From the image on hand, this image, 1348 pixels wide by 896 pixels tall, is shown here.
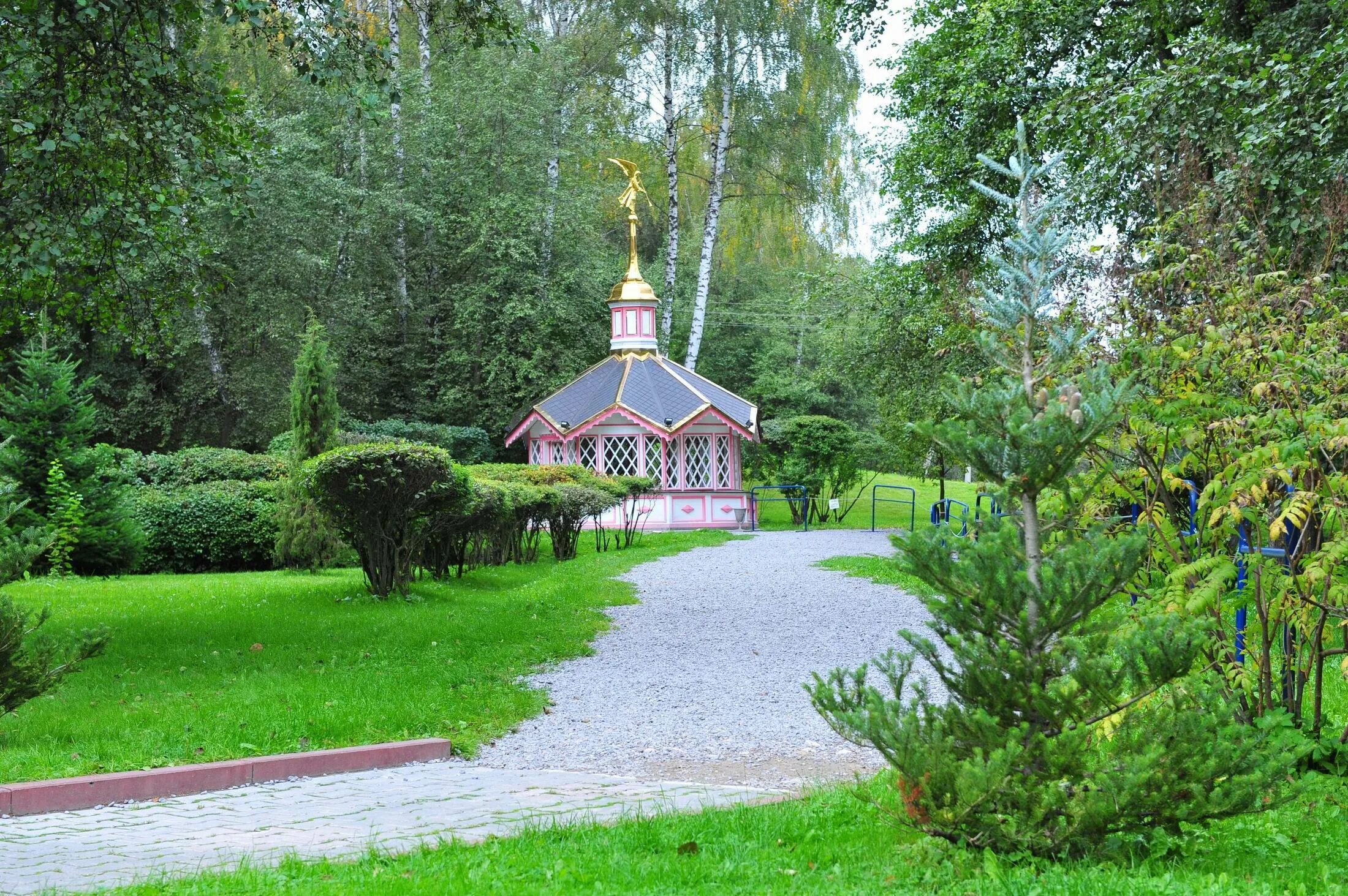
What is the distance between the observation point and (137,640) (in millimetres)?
10609

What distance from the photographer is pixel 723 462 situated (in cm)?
3038

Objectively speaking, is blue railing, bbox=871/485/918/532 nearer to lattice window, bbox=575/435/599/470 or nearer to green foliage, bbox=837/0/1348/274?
green foliage, bbox=837/0/1348/274

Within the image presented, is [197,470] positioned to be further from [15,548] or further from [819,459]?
[15,548]

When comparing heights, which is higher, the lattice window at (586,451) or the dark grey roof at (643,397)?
the dark grey roof at (643,397)

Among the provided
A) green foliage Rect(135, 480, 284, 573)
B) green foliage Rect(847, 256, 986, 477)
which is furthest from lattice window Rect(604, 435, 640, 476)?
green foliage Rect(135, 480, 284, 573)

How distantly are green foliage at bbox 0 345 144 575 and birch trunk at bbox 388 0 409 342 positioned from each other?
1450 cm

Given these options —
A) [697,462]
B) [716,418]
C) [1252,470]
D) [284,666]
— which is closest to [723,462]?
[697,462]

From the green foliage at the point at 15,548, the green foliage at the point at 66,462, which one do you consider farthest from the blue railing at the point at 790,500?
the green foliage at the point at 15,548

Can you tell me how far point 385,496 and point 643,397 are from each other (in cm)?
1681

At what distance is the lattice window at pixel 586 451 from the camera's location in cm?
2970

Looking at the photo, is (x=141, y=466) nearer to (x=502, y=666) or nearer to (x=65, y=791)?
(x=502, y=666)

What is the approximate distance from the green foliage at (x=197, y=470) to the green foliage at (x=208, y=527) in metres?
1.88

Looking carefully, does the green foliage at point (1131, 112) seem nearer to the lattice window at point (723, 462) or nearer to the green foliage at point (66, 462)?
the lattice window at point (723, 462)

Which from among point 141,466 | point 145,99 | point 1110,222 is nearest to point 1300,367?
point 145,99
